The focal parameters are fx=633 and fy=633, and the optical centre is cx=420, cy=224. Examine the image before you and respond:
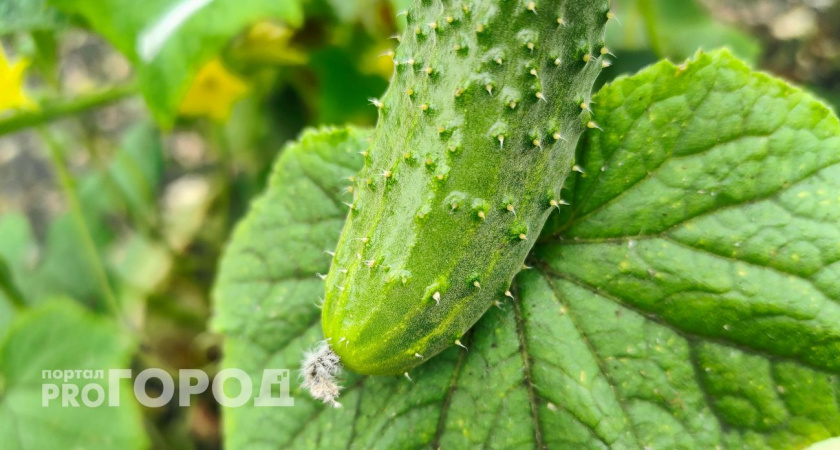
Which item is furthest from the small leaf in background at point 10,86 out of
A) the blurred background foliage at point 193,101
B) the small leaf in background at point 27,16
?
the small leaf in background at point 27,16

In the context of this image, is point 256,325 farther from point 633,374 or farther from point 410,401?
point 633,374

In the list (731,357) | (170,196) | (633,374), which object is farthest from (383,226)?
(170,196)

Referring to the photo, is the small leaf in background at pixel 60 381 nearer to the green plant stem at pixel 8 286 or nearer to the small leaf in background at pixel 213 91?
the green plant stem at pixel 8 286

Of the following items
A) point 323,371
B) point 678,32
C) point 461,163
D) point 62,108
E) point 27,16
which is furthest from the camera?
point 678,32

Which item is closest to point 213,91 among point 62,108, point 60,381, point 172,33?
point 62,108

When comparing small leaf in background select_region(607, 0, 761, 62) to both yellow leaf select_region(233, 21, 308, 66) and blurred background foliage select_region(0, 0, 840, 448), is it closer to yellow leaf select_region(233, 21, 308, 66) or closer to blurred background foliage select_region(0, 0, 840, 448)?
blurred background foliage select_region(0, 0, 840, 448)

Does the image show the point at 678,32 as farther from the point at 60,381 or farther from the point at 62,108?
the point at 60,381
